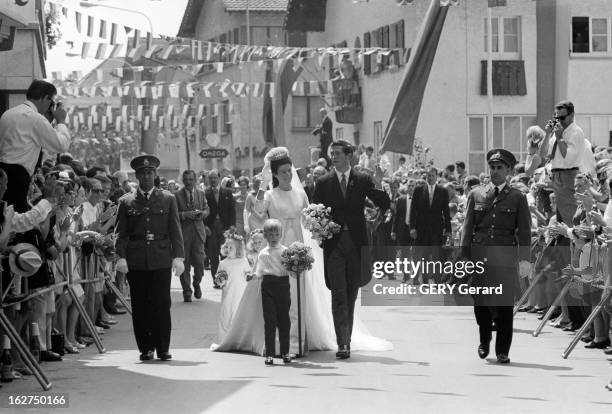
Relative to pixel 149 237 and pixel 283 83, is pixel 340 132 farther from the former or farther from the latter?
pixel 149 237

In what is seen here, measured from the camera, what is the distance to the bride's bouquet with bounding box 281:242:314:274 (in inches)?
590

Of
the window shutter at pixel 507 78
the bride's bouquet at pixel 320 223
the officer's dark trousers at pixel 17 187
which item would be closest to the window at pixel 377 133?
the window shutter at pixel 507 78

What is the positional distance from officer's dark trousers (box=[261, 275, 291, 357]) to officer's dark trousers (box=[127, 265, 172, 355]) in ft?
3.32

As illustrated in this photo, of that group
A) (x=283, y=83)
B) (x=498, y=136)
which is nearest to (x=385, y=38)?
(x=283, y=83)

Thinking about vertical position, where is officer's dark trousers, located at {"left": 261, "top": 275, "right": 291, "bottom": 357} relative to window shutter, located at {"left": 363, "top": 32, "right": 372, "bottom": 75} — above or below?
below

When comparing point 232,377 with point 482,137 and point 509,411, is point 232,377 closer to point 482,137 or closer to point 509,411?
point 509,411

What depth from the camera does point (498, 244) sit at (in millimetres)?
14508

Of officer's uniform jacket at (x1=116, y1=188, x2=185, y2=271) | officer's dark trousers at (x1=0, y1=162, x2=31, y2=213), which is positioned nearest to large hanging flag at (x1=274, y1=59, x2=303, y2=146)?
officer's uniform jacket at (x1=116, y1=188, x2=185, y2=271)

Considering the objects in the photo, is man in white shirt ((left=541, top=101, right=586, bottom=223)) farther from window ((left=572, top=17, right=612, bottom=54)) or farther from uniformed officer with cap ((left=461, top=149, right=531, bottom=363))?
window ((left=572, top=17, right=612, bottom=54))

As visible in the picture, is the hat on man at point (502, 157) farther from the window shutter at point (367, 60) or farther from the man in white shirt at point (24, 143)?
the window shutter at point (367, 60)

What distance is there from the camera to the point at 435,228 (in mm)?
25703

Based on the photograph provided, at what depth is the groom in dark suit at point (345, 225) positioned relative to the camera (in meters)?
15.3

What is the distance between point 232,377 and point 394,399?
→ 7.08ft

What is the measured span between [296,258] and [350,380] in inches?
85.4
